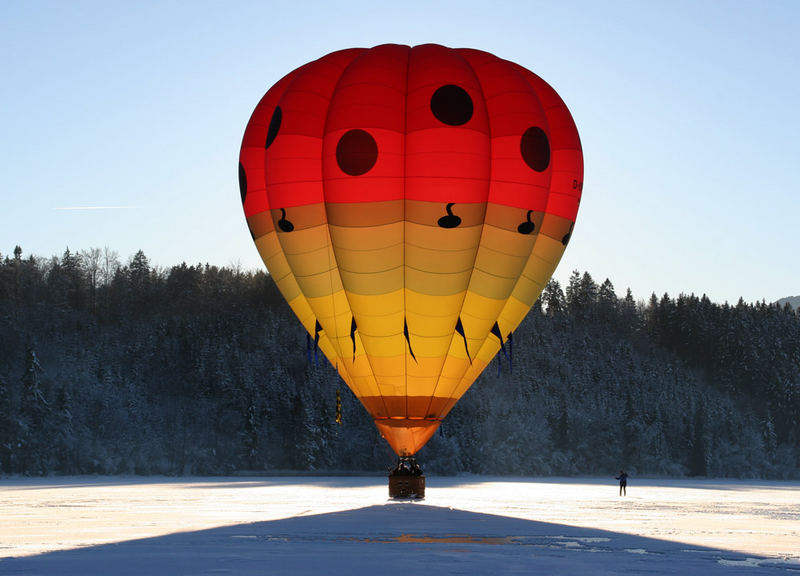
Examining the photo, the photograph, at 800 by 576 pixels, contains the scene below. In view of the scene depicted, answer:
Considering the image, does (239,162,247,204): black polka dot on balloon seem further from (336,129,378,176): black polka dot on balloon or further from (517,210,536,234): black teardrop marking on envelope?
(517,210,536,234): black teardrop marking on envelope

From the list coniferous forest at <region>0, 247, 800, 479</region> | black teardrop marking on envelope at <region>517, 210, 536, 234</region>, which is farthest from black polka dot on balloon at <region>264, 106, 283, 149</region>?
coniferous forest at <region>0, 247, 800, 479</region>

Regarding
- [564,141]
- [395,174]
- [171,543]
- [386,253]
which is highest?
[564,141]

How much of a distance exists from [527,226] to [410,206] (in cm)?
345

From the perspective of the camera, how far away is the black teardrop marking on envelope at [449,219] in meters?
25.1

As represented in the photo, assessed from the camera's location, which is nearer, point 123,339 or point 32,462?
point 32,462

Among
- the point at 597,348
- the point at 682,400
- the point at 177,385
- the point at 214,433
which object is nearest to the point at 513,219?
the point at 214,433

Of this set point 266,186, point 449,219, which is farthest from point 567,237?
point 266,186

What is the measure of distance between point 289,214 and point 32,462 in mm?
60090

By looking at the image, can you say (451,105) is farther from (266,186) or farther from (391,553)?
(391,553)

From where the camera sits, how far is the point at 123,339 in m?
119

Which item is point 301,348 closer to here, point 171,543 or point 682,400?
point 682,400

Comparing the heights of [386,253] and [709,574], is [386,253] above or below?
above

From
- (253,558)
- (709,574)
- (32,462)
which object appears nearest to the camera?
(709,574)

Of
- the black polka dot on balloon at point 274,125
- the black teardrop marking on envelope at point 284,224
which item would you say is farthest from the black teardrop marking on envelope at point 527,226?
the black polka dot on balloon at point 274,125
